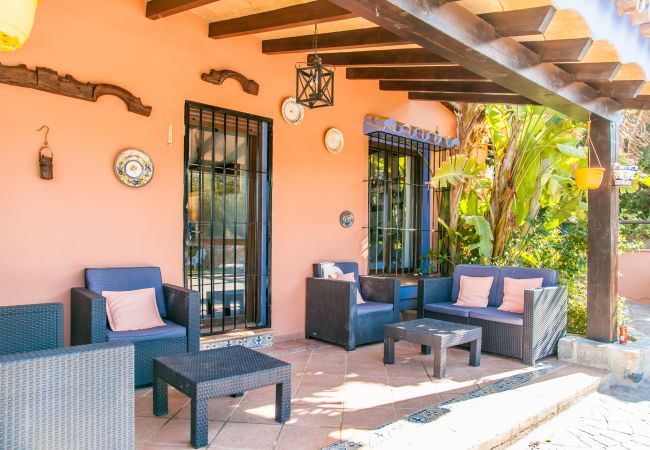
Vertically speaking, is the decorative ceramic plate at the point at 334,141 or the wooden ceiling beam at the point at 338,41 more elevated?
the wooden ceiling beam at the point at 338,41

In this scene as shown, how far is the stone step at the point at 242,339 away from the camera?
4.57 meters

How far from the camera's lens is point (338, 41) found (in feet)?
15.3

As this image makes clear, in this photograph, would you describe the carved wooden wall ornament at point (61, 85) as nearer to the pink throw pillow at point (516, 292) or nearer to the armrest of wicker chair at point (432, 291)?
the armrest of wicker chair at point (432, 291)

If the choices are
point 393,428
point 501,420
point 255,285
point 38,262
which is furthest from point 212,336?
point 501,420

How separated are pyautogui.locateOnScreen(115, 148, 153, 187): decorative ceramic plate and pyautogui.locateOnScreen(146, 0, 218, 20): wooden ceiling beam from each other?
1.18m

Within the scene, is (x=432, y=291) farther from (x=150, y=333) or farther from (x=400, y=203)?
(x=150, y=333)

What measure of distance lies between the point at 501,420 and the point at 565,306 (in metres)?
2.29

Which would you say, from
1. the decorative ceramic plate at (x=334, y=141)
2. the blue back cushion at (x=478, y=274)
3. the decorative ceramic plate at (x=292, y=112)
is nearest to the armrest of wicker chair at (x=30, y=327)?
the decorative ceramic plate at (x=292, y=112)

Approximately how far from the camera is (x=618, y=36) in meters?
3.28

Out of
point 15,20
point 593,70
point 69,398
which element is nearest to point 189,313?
point 69,398

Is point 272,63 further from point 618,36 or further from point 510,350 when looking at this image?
point 510,350

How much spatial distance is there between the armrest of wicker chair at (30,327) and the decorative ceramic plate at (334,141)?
3.47 metres

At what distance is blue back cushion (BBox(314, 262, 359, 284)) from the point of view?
552cm

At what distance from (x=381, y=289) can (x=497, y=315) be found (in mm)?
1316
